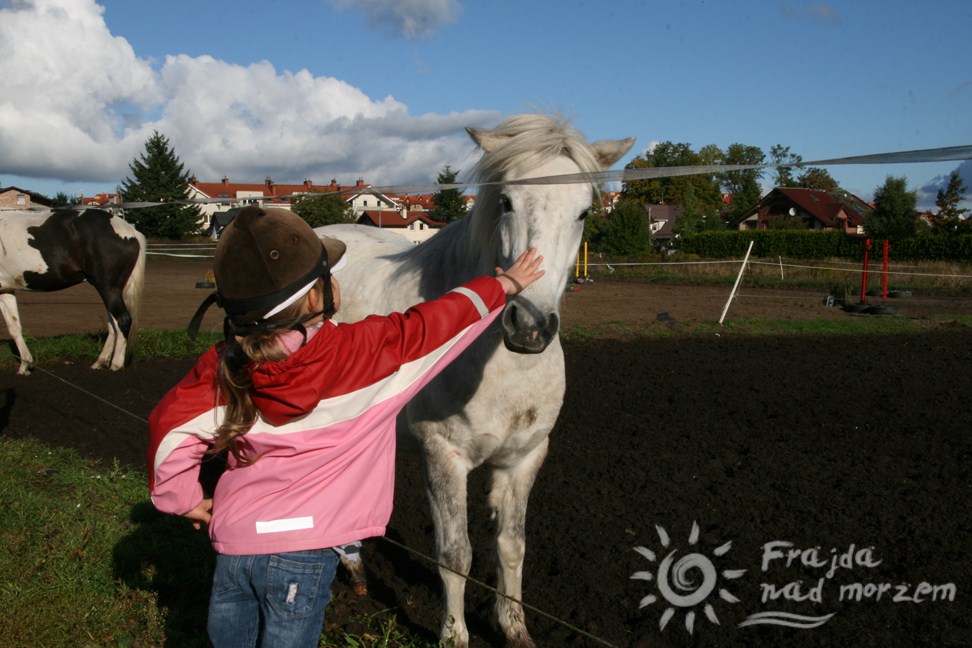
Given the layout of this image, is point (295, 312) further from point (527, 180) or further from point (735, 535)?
point (735, 535)

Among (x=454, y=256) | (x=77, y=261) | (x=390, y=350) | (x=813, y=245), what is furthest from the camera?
(x=813, y=245)

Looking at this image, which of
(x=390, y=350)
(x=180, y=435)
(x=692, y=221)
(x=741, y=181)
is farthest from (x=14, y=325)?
(x=741, y=181)

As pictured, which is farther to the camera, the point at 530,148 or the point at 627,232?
the point at 627,232

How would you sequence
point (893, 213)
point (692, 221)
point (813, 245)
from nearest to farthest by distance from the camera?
point (893, 213)
point (813, 245)
point (692, 221)

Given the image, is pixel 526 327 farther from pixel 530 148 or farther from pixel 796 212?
pixel 796 212

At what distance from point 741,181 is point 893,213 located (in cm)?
4125

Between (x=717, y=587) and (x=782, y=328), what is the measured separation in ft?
35.5

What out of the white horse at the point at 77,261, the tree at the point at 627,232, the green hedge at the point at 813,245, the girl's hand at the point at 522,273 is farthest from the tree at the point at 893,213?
the girl's hand at the point at 522,273

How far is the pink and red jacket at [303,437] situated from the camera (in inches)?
77.3

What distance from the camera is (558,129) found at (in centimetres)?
307

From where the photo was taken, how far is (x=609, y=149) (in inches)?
126

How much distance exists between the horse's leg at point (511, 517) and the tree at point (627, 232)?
3559 cm

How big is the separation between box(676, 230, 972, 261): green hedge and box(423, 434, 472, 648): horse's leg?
3174cm

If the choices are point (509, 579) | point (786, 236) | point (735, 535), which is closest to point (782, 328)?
point (735, 535)
